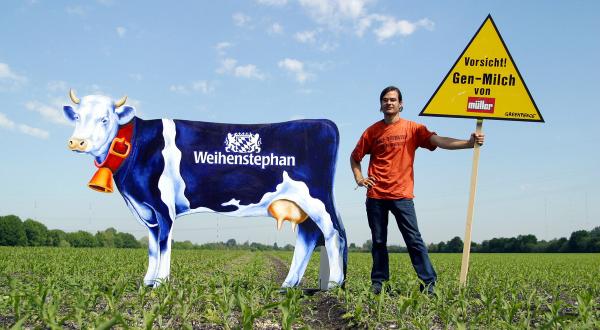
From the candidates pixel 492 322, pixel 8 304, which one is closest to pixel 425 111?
pixel 492 322

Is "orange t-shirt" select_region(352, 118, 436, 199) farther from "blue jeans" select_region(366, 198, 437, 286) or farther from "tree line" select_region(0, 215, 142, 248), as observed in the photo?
"tree line" select_region(0, 215, 142, 248)

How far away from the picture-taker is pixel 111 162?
6520 millimetres

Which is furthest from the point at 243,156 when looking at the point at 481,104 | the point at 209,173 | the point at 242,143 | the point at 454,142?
the point at 481,104

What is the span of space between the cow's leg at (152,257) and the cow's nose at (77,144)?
1.34 metres

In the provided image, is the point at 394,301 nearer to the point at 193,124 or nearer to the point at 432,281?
the point at 432,281

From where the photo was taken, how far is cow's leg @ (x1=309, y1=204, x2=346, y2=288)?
660 centimetres

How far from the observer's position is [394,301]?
5418 mm

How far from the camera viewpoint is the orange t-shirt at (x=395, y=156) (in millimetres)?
5902

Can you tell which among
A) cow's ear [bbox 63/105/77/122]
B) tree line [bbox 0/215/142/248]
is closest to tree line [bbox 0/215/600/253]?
tree line [bbox 0/215/142/248]

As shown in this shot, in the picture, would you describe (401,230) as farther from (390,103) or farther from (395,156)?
(390,103)

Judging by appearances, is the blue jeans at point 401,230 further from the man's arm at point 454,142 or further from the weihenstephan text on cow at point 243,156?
the weihenstephan text on cow at point 243,156

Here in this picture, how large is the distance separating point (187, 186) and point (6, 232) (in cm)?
6427

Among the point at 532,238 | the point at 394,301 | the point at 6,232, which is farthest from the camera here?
the point at 532,238

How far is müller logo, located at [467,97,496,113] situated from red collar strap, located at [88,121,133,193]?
14.6 ft
